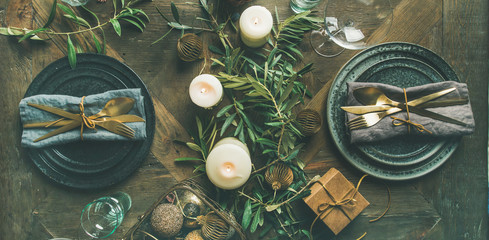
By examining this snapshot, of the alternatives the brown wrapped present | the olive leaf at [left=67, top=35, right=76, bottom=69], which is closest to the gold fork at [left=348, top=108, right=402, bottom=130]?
the brown wrapped present

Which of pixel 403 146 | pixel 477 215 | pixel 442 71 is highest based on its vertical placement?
pixel 442 71

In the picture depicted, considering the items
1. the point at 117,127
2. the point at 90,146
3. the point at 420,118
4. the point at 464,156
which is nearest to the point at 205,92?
the point at 117,127

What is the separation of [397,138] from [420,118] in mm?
78

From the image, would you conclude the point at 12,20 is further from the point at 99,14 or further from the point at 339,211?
the point at 339,211

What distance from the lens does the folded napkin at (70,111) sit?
769 mm

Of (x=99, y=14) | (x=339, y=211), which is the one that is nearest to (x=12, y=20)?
(x=99, y=14)

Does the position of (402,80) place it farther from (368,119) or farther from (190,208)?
(190,208)

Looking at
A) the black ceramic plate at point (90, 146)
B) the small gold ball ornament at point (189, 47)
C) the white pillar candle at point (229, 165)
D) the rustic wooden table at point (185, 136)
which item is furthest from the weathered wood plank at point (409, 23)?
the black ceramic plate at point (90, 146)

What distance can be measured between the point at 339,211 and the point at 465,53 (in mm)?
585

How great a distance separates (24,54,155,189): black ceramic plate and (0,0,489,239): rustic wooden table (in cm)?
4

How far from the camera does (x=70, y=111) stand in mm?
781

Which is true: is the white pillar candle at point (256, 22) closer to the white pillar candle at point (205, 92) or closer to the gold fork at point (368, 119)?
the white pillar candle at point (205, 92)

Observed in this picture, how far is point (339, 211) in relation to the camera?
79cm

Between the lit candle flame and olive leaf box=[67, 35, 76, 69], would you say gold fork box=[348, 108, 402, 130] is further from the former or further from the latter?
olive leaf box=[67, 35, 76, 69]
